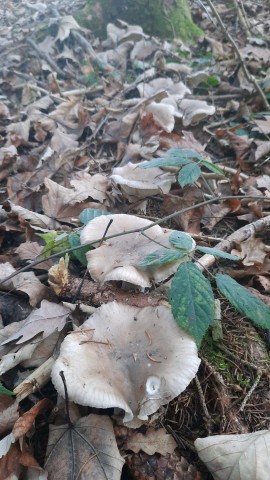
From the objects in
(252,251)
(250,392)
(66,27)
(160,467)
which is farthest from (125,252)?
(66,27)

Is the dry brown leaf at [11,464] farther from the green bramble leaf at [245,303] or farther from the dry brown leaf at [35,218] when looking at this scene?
the dry brown leaf at [35,218]

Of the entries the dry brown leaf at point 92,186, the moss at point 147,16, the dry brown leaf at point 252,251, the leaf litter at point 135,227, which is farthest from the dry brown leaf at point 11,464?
the moss at point 147,16

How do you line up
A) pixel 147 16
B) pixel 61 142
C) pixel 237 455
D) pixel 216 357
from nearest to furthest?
pixel 237 455
pixel 216 357
pixel 61 142
pixel 147 16

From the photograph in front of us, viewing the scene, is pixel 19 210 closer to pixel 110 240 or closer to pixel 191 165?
pixel 110 240

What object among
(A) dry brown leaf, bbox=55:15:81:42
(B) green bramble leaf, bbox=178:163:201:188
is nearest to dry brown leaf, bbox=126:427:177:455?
(B) green bramble leaf, bbox=178:163:201:188

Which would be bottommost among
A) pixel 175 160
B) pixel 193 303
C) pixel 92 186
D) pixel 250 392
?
pixel 250 392

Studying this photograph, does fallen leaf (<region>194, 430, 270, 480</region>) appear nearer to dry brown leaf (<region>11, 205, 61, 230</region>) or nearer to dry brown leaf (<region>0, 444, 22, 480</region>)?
dry brown leaf (<region>0, 444, 22, 480</region>)

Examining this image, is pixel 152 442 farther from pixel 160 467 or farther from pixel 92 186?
pixel 92 186
